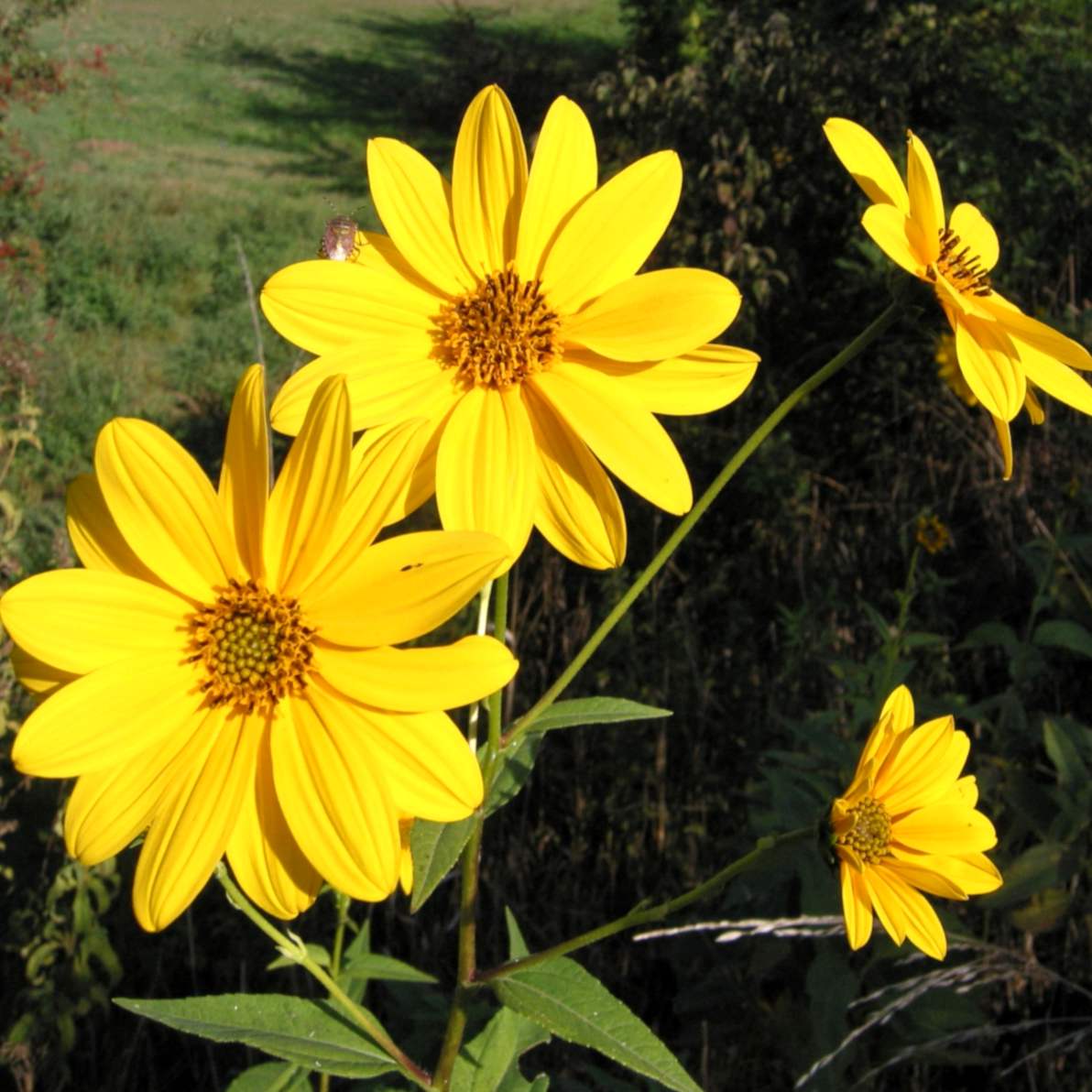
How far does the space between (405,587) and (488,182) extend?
1.84 feet

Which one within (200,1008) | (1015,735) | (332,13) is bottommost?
(200,1008)

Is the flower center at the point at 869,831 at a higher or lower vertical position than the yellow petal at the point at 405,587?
lower

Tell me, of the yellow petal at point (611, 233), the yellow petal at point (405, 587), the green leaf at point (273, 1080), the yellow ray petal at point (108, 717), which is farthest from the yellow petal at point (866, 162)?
the green leaf at point (273, 1080)

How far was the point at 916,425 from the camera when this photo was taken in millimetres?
5016

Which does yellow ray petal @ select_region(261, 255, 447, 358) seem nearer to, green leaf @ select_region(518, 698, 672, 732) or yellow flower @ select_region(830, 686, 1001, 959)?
green leaf @ select_region(518, 698, 672, 732)

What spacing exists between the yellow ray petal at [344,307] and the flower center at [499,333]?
4 centimetres

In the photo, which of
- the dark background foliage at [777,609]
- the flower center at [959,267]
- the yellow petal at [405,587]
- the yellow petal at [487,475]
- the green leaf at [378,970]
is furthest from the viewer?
the dark background foliage at [777,609]

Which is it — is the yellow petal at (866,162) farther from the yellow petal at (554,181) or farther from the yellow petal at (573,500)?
the yellow petal at (573,500)

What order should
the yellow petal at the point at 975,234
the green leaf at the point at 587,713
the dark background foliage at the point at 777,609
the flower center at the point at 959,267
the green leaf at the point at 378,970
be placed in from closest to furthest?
1. the green leaf at the point at 587,713
2. the flower center at the point at 959,267
3. the yellow petal at the point at 975,234
4. the green leaf at the point at 378,970
5. the dark background foliage at the point at 777,609

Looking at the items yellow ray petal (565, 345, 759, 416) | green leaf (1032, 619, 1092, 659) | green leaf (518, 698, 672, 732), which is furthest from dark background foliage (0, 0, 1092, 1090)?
green leaf (518, 698, 672, 732)

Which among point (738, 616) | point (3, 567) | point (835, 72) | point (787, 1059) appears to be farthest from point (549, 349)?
point (835, 72)

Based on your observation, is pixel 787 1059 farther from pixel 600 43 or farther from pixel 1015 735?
pixel 600 43

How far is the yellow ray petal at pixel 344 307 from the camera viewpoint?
1315 millimetres

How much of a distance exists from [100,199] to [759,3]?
621 centimetres
